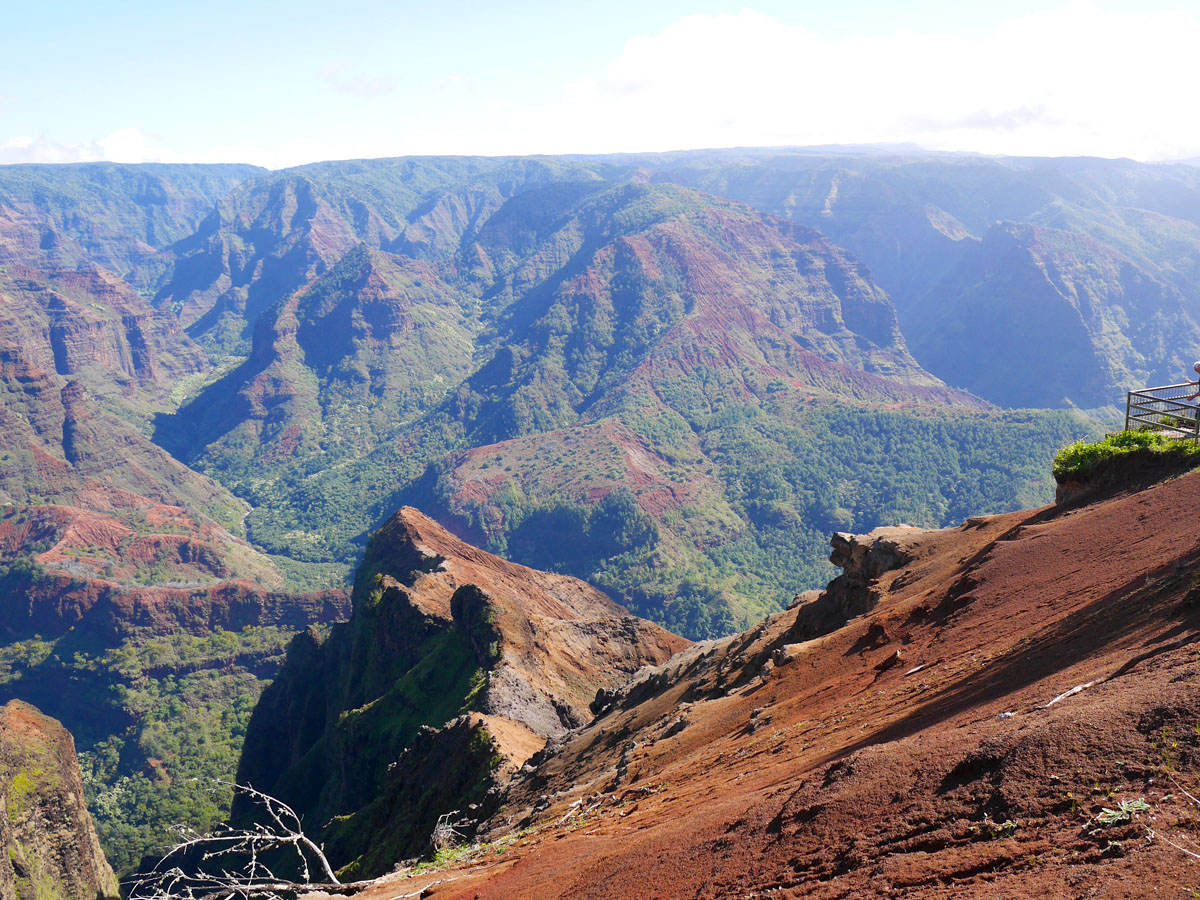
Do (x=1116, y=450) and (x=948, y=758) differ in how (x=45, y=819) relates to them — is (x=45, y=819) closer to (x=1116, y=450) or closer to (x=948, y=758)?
(x=948, y=758)

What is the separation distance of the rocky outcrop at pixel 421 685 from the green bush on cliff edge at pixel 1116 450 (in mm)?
23642

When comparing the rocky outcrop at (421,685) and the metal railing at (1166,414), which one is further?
the rocky outcrop at (421,685)

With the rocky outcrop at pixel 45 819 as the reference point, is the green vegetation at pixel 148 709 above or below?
below

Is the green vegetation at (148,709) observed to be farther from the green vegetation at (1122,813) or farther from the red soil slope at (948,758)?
the green vegetation at (1122,813)

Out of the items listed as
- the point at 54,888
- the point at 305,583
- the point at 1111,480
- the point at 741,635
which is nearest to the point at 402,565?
the point at 54,888

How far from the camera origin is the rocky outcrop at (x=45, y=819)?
47.1m

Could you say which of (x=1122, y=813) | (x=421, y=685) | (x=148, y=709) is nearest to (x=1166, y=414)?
(x=1122, y=813)

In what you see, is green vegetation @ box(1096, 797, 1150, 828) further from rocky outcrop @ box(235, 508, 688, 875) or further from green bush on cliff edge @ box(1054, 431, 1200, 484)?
rocky outcrop @ box(235, 508, 688, 875)

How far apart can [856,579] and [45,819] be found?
49766 millimetres

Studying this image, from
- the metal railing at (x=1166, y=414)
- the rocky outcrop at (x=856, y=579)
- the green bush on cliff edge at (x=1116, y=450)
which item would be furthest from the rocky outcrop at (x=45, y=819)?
the metal railing at (x=1166, y=414)

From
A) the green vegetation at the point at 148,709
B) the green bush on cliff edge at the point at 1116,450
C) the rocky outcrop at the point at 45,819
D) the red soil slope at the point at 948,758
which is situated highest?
the green bush on cliff edge at the point at 1116,450

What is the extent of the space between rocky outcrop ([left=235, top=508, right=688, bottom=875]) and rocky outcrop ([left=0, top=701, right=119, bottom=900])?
13792 millimetres

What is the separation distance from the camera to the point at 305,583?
186 metres

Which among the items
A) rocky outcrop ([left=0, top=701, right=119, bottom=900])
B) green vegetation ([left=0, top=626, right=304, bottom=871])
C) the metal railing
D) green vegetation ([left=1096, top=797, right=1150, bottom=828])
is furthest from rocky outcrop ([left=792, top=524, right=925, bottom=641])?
green vegetation ([left=0, top=626, right=304, bottom=871])
